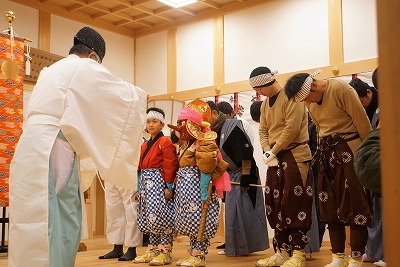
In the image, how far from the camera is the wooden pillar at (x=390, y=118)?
2.37 feet

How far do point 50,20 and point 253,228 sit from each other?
4.76m

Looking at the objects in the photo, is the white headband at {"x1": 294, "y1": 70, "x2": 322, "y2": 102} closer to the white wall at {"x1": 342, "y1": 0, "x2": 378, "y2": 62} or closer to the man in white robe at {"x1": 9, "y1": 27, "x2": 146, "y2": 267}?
the man in white robe at {"x1": 9, "y1": 27, "x2": 146, "y2": 267}

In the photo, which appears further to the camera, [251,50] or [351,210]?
[251,50]

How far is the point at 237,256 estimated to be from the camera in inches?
165

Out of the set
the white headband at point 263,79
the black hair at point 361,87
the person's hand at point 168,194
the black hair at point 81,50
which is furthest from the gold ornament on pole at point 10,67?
the black hair at point 361,87

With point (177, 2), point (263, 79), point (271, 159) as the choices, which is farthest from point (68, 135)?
point (177, 2)

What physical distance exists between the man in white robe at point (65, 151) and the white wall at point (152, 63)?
5.56 m

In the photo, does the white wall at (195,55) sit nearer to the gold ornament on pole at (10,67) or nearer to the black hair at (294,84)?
the gold ornament on pole at (10,67)

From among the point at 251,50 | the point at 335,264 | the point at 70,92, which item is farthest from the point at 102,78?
the point at 251,50

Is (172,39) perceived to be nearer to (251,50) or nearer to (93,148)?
(251,50)

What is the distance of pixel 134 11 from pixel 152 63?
99 cm

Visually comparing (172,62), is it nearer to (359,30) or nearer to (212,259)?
(359,30)

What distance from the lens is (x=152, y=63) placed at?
8.08 meters

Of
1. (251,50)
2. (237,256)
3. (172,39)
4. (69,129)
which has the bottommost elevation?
(237,256)
